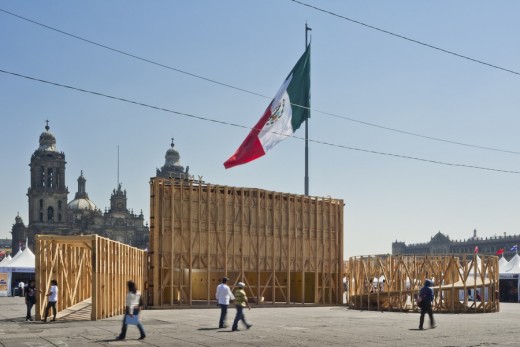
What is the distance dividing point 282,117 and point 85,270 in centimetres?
1063

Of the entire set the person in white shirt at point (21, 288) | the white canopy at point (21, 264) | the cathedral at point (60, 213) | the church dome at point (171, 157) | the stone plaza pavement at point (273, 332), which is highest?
the church dome at point (171, 157)

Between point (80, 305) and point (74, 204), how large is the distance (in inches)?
4294

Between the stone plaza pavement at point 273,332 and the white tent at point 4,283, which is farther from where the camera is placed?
the white tent at point 4,283

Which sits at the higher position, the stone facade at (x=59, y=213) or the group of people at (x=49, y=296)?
the stone facade at (x=59, y=213)

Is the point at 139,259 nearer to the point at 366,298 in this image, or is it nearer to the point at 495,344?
the point at 366,298

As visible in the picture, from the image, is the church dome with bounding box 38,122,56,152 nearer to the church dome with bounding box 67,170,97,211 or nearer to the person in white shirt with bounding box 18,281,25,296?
the church dome with bounding box 67,170,97,211

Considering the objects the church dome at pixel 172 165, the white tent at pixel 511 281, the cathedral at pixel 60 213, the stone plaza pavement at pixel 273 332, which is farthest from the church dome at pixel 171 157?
the stone plaza pavement at pixel 273 332

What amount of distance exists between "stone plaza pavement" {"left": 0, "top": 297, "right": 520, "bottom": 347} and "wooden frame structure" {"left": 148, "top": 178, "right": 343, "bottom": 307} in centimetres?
751

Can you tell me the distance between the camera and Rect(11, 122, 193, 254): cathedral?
12338cm

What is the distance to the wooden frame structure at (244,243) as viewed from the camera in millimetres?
32938

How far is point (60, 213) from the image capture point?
124375 millimetres

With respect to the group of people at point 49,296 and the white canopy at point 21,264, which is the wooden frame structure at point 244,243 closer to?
the group of people at point 49,296

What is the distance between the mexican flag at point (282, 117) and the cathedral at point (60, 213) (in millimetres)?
90194

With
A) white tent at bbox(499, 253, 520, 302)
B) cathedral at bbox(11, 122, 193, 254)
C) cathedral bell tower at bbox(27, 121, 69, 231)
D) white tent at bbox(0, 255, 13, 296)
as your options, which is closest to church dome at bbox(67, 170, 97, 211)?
cathedral at bbox(11, 122, 193, 254)
